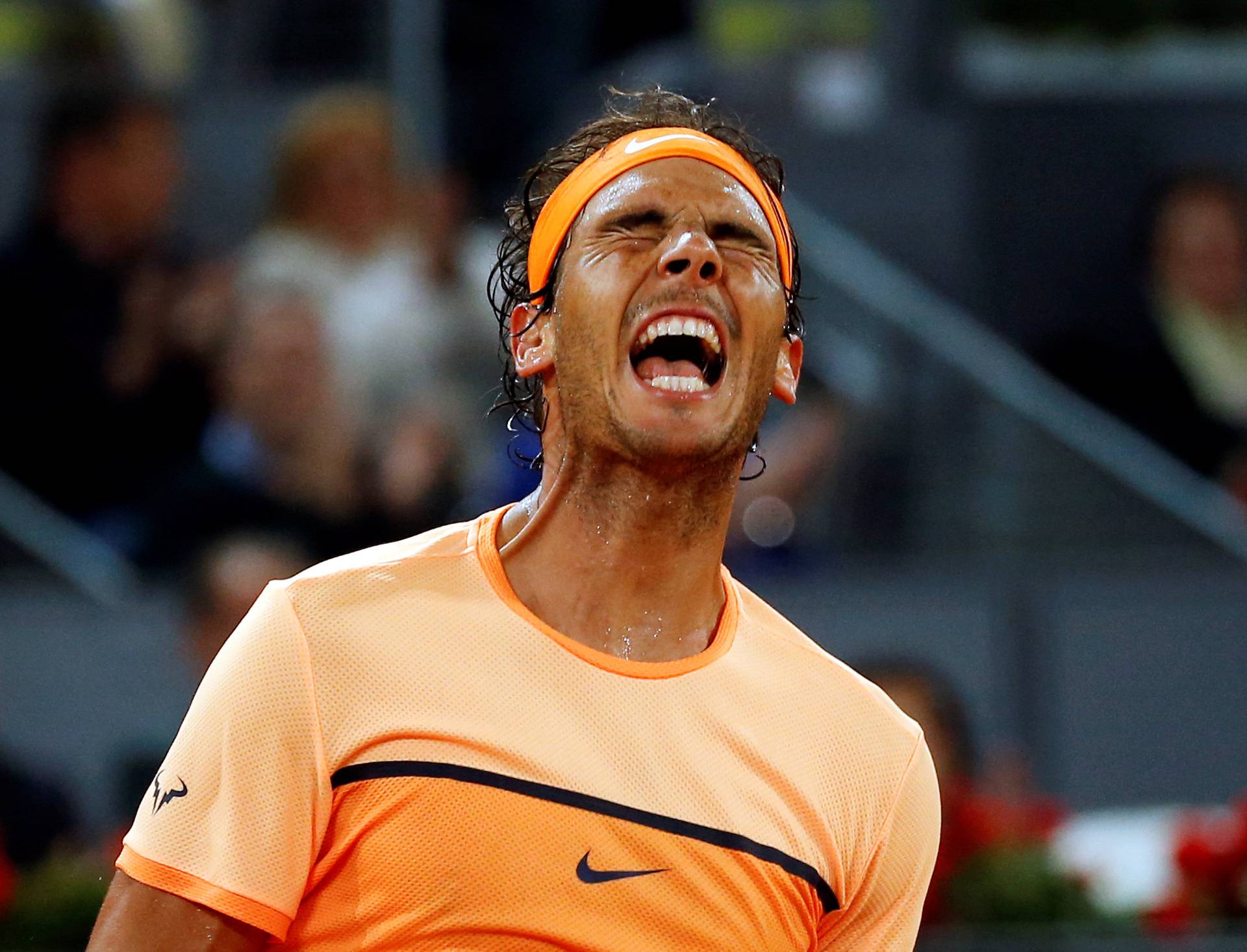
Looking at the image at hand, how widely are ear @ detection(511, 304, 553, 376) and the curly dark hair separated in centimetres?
2

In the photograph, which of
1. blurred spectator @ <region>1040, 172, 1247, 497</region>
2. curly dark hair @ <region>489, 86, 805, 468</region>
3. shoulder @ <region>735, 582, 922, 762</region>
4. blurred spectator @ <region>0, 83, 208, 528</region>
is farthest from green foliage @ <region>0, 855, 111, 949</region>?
blurred spectator @ <region>1040, 172, 1247, 497</region>

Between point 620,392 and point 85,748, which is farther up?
point 85,748

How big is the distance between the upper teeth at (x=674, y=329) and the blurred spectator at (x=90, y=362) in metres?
3.75

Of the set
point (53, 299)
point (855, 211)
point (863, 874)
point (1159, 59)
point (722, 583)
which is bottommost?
point (863, 874)

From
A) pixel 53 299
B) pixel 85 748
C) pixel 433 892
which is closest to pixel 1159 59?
pixel 53 299

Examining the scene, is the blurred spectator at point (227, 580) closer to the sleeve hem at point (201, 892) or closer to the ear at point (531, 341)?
the ear at point (531, 341)

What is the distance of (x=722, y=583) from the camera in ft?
7.88

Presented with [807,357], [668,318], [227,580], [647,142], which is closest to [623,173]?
[647,142]

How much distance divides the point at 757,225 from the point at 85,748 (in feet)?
12.4

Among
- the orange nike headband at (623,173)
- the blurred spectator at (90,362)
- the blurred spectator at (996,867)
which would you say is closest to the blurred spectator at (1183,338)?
the blurred spectator at (996,867)

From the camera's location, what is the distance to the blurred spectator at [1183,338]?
6480 millimetres

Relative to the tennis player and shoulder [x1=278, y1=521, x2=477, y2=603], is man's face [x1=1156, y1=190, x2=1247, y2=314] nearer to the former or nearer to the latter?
the tennis player

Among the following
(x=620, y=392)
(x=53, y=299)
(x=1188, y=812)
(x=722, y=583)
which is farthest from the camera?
(x=53, y=299)

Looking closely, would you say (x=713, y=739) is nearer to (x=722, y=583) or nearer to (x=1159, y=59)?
(x=722, y=583)
